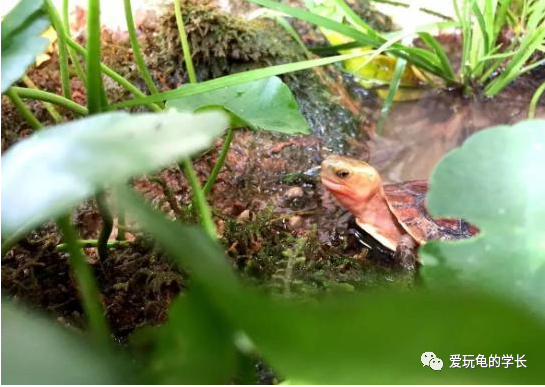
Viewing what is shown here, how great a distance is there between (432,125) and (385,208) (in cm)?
39

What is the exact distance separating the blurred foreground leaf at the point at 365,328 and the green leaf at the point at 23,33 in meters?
0.22

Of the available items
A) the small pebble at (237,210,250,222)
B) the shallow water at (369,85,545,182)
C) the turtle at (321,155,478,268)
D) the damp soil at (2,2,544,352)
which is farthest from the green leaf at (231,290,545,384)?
the shallow water at (369,85,545,182)

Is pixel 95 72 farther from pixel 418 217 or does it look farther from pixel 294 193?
pixel 418 217

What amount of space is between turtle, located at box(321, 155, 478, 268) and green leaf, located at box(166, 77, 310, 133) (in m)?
0.33

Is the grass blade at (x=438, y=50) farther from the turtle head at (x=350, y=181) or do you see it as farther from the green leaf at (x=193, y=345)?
the green leaf at (x=193, y=345)

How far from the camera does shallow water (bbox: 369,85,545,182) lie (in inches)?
53.4

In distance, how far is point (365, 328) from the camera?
0.94 feet

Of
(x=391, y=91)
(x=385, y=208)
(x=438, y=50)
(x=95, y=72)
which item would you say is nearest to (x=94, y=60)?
(x=95, y=72)

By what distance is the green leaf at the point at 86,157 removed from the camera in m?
0.31

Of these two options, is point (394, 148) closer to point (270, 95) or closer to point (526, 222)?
point (270, 95)

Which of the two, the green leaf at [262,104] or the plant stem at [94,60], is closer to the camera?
the plant stem at [94,60]

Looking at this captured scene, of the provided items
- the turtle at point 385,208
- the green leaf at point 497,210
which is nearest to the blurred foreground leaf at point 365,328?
the green leaf at point 497,210

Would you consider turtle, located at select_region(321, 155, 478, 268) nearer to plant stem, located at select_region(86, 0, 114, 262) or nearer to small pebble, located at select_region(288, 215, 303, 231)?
small pebble, located at select_region(288, 215, 303, 231)

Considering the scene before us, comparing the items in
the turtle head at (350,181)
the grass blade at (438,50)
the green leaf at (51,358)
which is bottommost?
the green leaf at (51,358)
